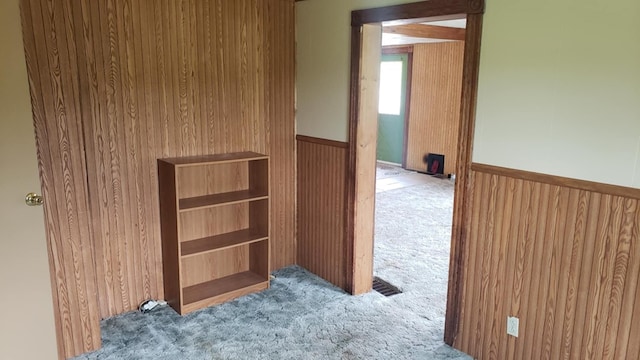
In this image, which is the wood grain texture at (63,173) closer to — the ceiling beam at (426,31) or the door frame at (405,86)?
the ceiling beam at (426,31)

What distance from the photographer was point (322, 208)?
12.0ft

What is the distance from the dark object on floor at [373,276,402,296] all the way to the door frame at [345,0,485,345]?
4.3 inches

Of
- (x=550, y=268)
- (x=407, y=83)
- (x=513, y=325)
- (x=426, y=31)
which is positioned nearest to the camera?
(x=550, y=268)

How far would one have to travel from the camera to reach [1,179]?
2178 mm

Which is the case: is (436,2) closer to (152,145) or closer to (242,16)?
(242,16)

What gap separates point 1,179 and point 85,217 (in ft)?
2.15

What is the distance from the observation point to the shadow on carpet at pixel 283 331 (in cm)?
272

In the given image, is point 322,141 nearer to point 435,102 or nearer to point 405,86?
point 435,102

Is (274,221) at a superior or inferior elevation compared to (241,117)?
inferior

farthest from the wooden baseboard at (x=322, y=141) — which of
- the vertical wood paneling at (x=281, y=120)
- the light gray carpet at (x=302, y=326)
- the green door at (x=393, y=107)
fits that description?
the green door at (x=393, y=107)

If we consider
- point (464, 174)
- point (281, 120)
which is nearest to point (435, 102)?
point (281, 120)

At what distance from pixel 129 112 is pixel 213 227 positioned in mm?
1042

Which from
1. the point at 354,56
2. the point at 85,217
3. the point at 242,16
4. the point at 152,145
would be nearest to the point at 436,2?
the point at 354,56

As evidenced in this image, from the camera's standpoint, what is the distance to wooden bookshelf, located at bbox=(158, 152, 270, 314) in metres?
3.10
